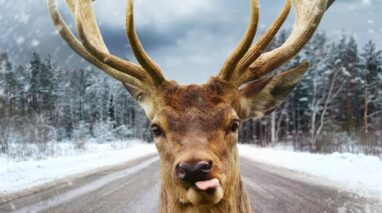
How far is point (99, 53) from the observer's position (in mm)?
4203

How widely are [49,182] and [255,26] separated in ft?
29.1

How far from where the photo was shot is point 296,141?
96.3 ft

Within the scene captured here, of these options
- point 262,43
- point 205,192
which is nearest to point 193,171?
point 205,192

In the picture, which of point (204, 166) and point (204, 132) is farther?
point (204, 132)

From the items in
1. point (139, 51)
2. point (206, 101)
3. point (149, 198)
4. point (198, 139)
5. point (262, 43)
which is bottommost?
point (149, 198)

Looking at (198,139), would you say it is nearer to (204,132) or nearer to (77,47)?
(204,132)

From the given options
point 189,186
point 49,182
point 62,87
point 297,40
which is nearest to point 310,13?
point 297,40

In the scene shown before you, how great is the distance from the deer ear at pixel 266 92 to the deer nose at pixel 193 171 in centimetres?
129

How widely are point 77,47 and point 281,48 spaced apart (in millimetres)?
2163

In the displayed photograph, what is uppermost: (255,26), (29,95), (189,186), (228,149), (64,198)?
(29,95)

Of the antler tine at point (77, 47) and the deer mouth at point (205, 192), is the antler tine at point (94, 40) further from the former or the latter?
the deer mouth at point (205, 192)

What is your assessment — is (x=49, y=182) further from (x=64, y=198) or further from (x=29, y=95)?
(x=29, y=95)

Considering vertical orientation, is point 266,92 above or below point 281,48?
below

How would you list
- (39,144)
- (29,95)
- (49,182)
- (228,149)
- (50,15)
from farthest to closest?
(29,95), (39,144), (49,182), (50,15), (228,149)
